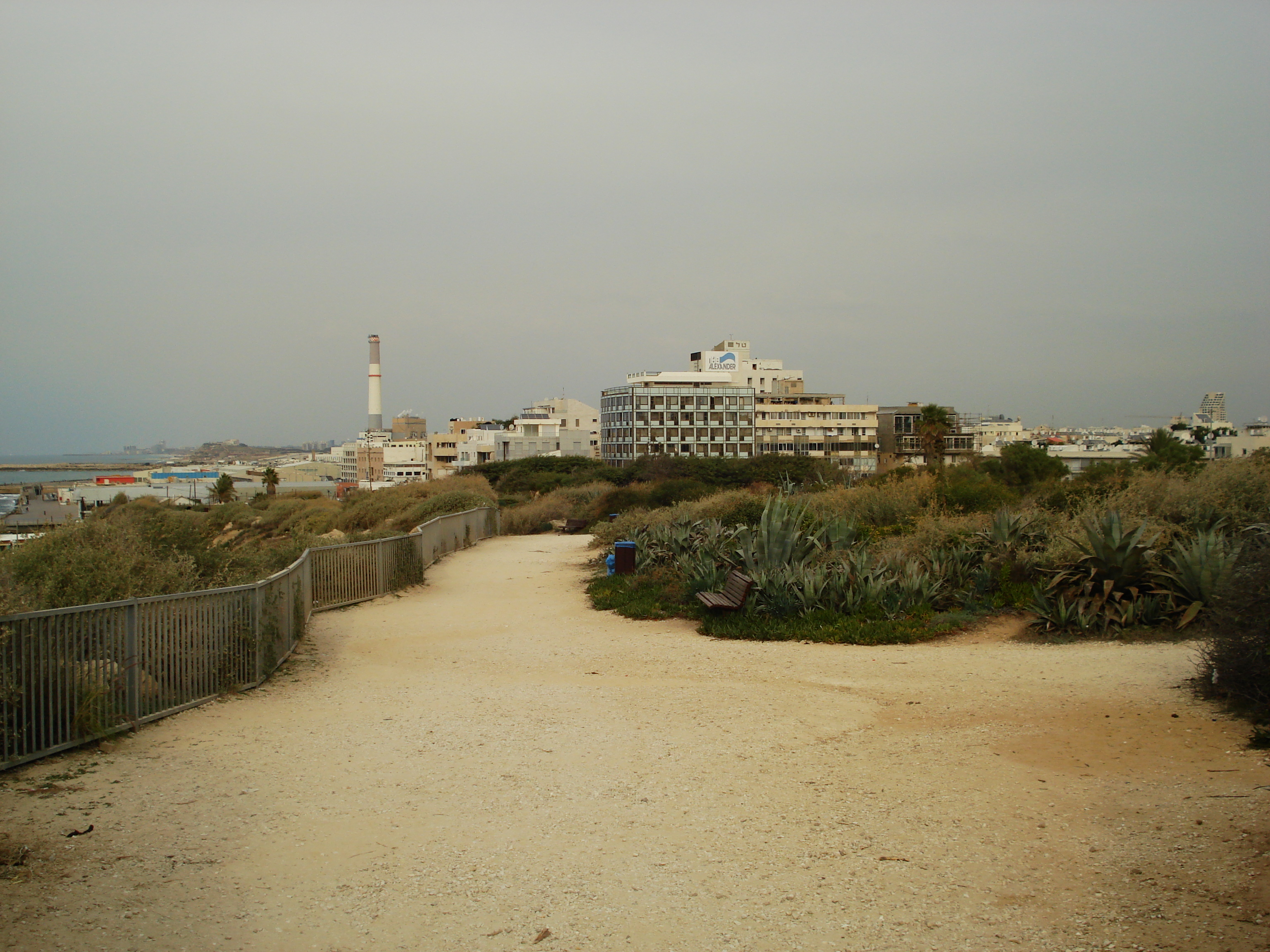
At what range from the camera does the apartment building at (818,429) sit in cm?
Result: 11819

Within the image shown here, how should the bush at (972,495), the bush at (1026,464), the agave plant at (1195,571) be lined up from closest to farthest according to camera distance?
the agave plant at (1195,571), the bush at (972,495), the bush at (1026,464)

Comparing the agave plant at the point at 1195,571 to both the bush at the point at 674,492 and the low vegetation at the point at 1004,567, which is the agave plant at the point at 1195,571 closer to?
the low vegetation at the point at 1004,567

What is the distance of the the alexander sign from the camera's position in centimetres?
13588

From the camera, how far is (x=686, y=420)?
118 m

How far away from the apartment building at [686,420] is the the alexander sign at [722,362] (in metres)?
16.8

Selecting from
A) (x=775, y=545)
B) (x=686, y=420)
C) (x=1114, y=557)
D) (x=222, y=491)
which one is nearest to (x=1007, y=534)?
(x=1114, y=557)

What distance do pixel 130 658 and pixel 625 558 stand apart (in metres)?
11.2

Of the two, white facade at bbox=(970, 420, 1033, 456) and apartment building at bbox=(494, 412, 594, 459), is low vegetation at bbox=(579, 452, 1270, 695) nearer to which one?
apartment building at bbox=(494, 412, 594, 459)

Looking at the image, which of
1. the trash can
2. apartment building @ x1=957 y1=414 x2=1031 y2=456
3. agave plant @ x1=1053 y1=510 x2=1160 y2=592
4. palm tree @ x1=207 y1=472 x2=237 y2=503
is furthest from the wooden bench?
apartment building @ x1=957 y1=414 x2=1031 y2=456

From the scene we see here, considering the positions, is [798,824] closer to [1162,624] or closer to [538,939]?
[538,939]

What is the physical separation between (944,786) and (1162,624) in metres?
6.08

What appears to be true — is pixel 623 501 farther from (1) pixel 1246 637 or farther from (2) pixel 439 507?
(1) pixel 1246 637

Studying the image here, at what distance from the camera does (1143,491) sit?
14.1 m

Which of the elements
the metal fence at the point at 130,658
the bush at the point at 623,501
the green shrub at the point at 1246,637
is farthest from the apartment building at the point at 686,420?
the green shrub at the point at 1246,637
